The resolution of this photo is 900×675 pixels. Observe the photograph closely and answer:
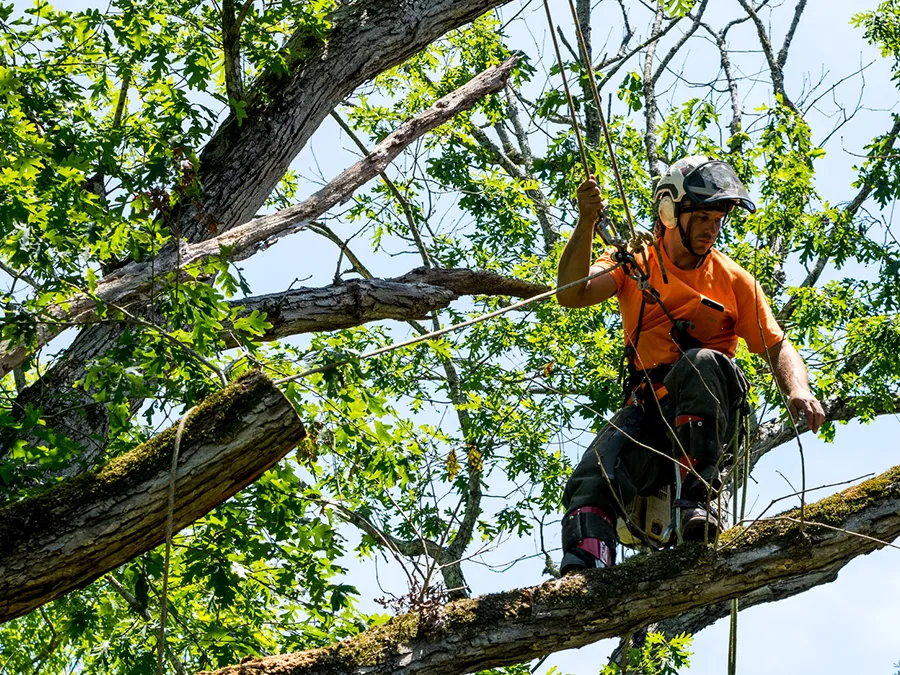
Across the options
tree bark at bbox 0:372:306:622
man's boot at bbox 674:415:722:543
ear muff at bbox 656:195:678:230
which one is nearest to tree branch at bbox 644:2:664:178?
ear muff at bbox 656:195:678:230

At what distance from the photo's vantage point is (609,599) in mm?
3863

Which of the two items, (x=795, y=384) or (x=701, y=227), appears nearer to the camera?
(x=795, y=384)

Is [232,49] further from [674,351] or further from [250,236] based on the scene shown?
[674,351]

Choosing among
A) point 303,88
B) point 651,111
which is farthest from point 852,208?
point 303,88

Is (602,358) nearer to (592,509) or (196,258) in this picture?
(196,258)

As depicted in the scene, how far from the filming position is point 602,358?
12219mm

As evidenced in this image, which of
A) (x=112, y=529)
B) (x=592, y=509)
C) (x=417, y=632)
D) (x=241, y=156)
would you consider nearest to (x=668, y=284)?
(x=592, y=509)

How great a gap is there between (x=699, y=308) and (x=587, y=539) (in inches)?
43.7

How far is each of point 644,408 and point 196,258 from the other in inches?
108

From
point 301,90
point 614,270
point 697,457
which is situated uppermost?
point 301,90

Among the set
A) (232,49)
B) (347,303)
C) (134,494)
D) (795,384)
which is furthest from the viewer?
(232,49)

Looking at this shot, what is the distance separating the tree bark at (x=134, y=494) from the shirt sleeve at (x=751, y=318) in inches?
89.6

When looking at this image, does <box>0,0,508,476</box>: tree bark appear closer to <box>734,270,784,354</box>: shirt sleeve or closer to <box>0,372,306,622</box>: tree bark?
<box>734,270,784,354</box>: shirt sleeve

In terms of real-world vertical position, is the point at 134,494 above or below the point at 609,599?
above
